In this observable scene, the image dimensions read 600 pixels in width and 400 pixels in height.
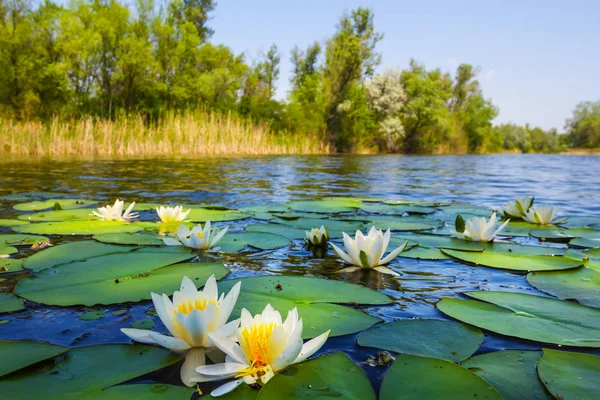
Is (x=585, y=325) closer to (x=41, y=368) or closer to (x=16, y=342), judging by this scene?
(x=41, y=368)

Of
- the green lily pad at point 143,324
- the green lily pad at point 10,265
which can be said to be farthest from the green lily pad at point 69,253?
the green lily pad at point 143,324

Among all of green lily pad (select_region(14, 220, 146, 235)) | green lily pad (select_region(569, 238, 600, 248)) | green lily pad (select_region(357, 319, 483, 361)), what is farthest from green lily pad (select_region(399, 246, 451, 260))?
green lily pad (select_region(14, 220, 146, 235))

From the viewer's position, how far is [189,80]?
26.7 meters

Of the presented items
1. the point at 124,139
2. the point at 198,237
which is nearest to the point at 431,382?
the point at 198,237

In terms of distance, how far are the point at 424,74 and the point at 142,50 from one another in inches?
964

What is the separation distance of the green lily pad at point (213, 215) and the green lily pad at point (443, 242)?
1297mm

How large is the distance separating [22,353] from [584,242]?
2825 millimetres

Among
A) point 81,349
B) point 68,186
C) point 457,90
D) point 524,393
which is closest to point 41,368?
point 81,349

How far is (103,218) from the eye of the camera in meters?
2.88

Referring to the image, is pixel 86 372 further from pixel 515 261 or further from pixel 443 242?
pixel 443 242

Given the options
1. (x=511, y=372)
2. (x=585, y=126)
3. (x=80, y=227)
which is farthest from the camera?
(x=585, y=126)

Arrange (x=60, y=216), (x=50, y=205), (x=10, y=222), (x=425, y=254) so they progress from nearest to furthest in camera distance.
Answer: (x=425, y=254)
(x=10, y=222)
(x=60, y=216)
(x=50, y=205)

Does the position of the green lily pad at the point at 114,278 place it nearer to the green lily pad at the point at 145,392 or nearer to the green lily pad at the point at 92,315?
the green lily pad at the point at 92,315

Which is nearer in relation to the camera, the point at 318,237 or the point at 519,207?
the point at 318,237
